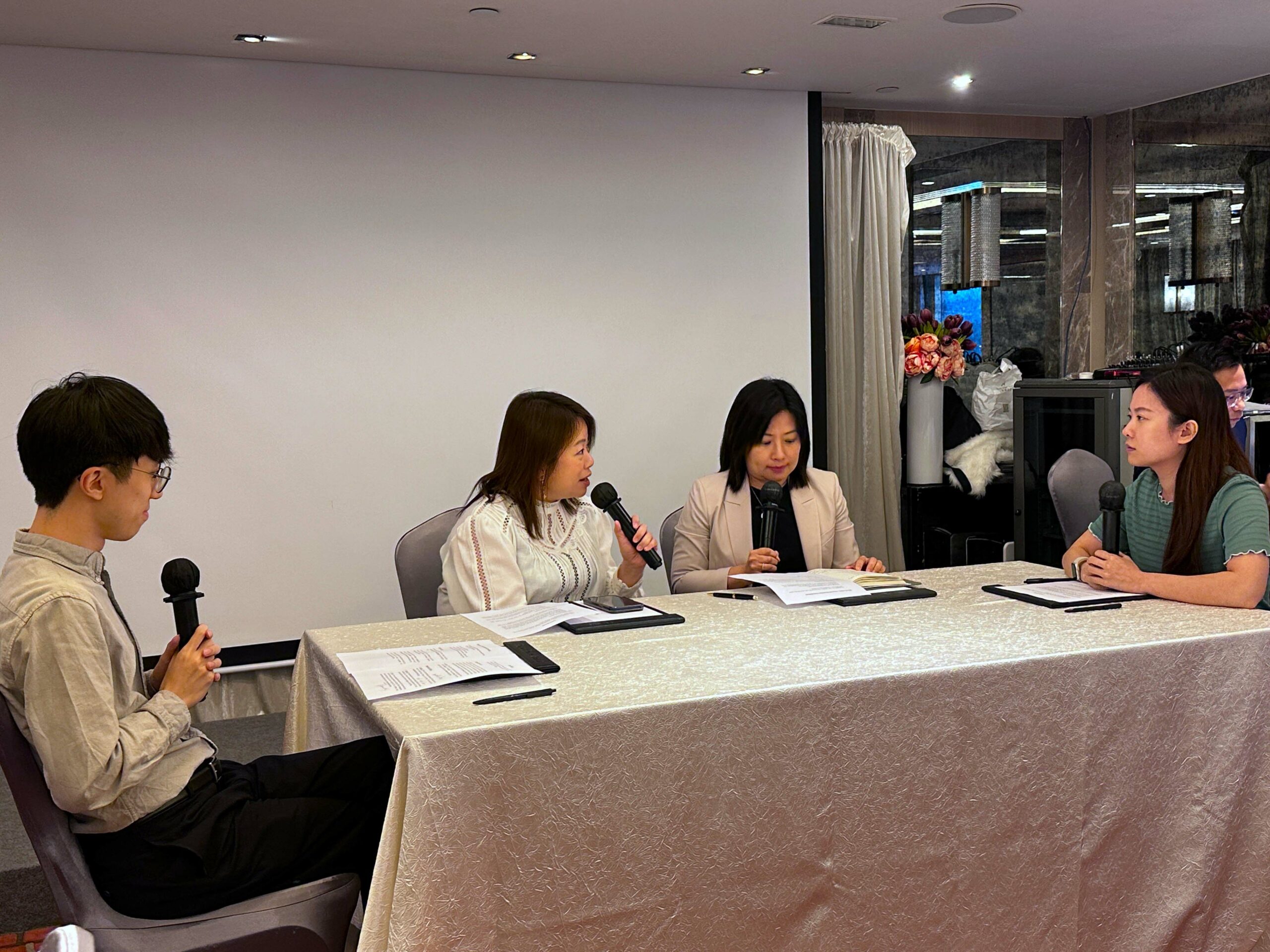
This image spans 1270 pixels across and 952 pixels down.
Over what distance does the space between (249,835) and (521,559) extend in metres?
1.14

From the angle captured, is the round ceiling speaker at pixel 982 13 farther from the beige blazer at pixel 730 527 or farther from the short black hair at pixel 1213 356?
the beige blazer at pixel 730 527

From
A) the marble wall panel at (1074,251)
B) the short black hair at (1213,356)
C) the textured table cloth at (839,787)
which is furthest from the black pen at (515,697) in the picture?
the marble wall panel at (1074,251)

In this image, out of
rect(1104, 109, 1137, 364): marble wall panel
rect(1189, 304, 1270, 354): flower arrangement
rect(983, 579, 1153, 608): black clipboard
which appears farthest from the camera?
rect(1104, 109, 1137, 364): marble wall panel

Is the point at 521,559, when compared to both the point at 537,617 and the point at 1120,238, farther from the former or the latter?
the point at 1120,238

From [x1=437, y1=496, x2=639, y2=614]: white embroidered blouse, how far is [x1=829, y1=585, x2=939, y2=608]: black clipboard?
2.03 ft

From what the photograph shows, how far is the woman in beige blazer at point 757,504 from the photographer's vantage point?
325 centimetres

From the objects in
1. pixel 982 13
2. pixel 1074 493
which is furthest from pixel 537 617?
pixel 982 13

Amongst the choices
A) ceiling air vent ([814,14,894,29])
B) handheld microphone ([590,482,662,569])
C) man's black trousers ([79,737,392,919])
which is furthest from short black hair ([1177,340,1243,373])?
man's black trousers ([79,737,392,919])

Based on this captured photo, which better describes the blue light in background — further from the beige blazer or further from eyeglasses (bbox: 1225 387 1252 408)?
the beige blazer

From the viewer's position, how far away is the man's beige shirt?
1.63 meters

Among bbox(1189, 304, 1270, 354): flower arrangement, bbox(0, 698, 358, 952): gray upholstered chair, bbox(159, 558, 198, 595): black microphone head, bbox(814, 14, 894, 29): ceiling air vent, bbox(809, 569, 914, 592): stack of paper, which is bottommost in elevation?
bbox(0, 698, 358, 952): gray upholstered chair

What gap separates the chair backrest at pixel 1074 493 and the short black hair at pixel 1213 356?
0.44 metres

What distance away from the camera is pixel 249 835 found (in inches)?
71.9

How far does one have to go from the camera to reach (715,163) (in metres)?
4.88
